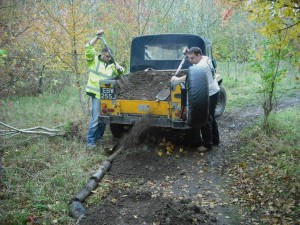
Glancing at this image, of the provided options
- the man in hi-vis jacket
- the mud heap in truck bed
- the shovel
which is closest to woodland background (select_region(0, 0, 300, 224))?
the man in hi-vis jacket

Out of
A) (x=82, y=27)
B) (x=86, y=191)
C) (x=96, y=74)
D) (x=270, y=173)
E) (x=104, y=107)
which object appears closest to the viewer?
(x=86, y=191)

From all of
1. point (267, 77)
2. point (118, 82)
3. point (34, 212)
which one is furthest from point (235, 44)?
point (34, 212)

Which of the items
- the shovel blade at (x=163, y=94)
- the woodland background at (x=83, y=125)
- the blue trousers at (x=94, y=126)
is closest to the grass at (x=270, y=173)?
the woodland background at (x=83, y=125)

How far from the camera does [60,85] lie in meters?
13.4

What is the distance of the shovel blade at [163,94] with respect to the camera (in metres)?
5.63

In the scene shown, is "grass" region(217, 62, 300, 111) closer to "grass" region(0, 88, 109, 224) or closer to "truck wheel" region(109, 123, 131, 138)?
"truck wheel" region(109, 123, 131, 138)

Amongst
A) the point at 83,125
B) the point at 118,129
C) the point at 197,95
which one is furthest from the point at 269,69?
the point at 83,125

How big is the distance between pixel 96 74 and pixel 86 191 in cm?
278

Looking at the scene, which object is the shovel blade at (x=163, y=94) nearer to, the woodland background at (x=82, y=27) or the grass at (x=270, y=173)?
the grass at (x=270, y=173)

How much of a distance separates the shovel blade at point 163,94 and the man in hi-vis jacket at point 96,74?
1128mm

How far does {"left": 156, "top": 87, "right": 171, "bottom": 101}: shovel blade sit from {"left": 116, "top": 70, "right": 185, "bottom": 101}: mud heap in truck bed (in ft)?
0.32

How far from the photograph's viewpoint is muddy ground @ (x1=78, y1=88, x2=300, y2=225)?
3.68 m

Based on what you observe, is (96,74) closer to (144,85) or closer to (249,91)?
(144,85)

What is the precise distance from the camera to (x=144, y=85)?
623 centimetres
